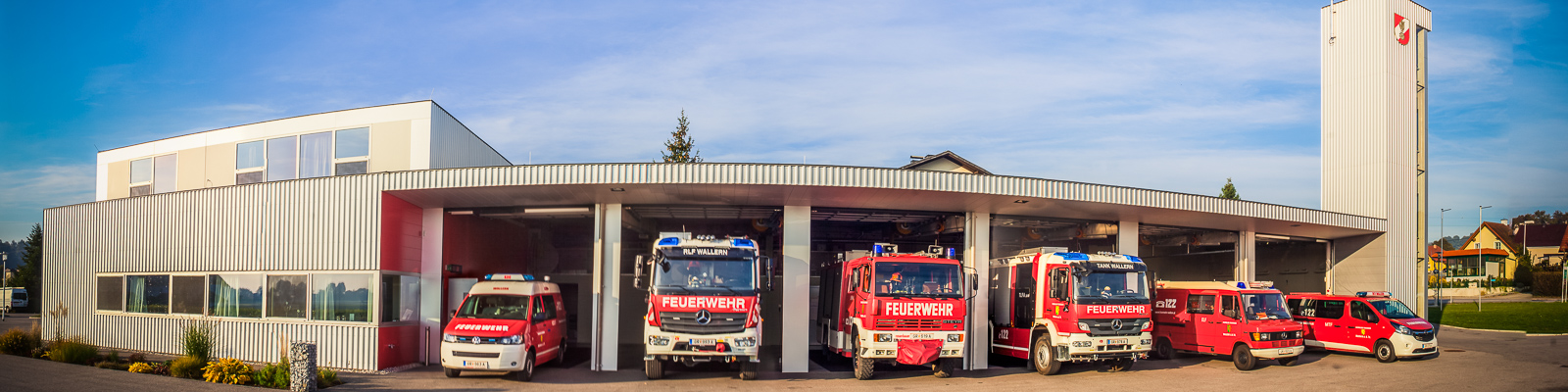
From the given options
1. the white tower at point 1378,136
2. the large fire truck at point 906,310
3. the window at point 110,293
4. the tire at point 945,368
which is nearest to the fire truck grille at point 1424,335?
the white tower at point 1378,136

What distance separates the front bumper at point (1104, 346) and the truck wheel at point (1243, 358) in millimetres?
2289

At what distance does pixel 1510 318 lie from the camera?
33.0 metres

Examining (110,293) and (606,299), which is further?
(110,293)

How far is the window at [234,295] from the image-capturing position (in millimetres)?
16328

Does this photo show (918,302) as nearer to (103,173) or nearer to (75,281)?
(75,281)

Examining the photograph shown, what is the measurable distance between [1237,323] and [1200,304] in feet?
2.98

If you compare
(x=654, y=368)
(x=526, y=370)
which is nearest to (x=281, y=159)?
(x=526, y=370)

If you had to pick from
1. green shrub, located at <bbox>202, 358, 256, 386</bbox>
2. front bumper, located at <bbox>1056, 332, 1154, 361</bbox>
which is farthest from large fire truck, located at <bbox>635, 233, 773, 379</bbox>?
green shrub, located at <bbox>202, 358, 256, 386</bbox>

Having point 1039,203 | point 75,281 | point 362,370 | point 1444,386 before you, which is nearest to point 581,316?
point 362,370

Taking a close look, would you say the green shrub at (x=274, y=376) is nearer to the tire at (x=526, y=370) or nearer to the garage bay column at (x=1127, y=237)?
the tire at (x=526, y=370)

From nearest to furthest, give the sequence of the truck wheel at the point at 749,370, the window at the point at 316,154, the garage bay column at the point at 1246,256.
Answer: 1. the truck wheel at the point at 749,370
2. the window at the point at 316,154
3. the garage bay column at the point at 1246,256

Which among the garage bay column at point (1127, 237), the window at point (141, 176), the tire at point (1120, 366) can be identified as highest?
the window at point (141, 176)

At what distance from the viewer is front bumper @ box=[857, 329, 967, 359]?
13.9 m

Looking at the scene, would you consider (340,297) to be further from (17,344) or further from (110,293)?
(110,293)
